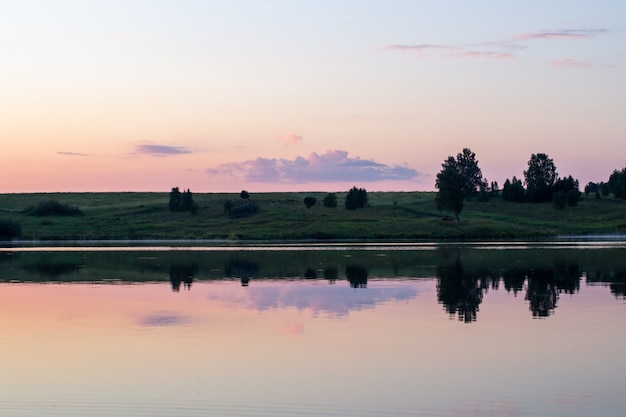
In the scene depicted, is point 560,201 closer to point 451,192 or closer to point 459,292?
point 451,192

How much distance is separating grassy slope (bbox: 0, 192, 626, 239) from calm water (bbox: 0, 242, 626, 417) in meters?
81.7

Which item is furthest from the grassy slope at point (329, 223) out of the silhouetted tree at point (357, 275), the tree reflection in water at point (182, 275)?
the silhouetted tree at point (357, 275)

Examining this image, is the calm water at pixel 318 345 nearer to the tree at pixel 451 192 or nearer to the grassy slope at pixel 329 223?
the grassy slope at pixel 329 223

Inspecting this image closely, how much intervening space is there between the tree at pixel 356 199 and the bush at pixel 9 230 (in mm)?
60955

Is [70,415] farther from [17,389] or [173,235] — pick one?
[173,235]

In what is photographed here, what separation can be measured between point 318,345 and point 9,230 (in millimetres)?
123254

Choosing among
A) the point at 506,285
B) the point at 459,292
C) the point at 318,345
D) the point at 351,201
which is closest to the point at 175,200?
the point at 351,201

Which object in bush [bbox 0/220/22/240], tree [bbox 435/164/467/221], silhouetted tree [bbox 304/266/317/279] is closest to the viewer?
silhouetted tree [bbox 304/266/317/279]

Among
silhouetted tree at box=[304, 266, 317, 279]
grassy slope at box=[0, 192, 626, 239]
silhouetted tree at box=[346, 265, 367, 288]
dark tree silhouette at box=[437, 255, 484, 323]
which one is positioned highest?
grassy slope at box=[0, 192, 626, 239]

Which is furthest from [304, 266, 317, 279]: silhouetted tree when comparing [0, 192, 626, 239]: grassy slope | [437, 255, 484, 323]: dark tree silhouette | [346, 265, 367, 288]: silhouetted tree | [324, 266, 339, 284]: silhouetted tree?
[0, 192, 626, 239]: grassy slope

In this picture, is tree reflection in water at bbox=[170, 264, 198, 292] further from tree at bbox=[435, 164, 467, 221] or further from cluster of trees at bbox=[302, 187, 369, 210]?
cluster of trees at bbox=[302, 187, 369, 210]

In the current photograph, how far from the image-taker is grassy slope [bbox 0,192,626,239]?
14000 centimetres

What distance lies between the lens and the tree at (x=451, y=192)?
151000 millimetres

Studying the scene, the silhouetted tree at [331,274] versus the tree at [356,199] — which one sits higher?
the tree at [356,199]
